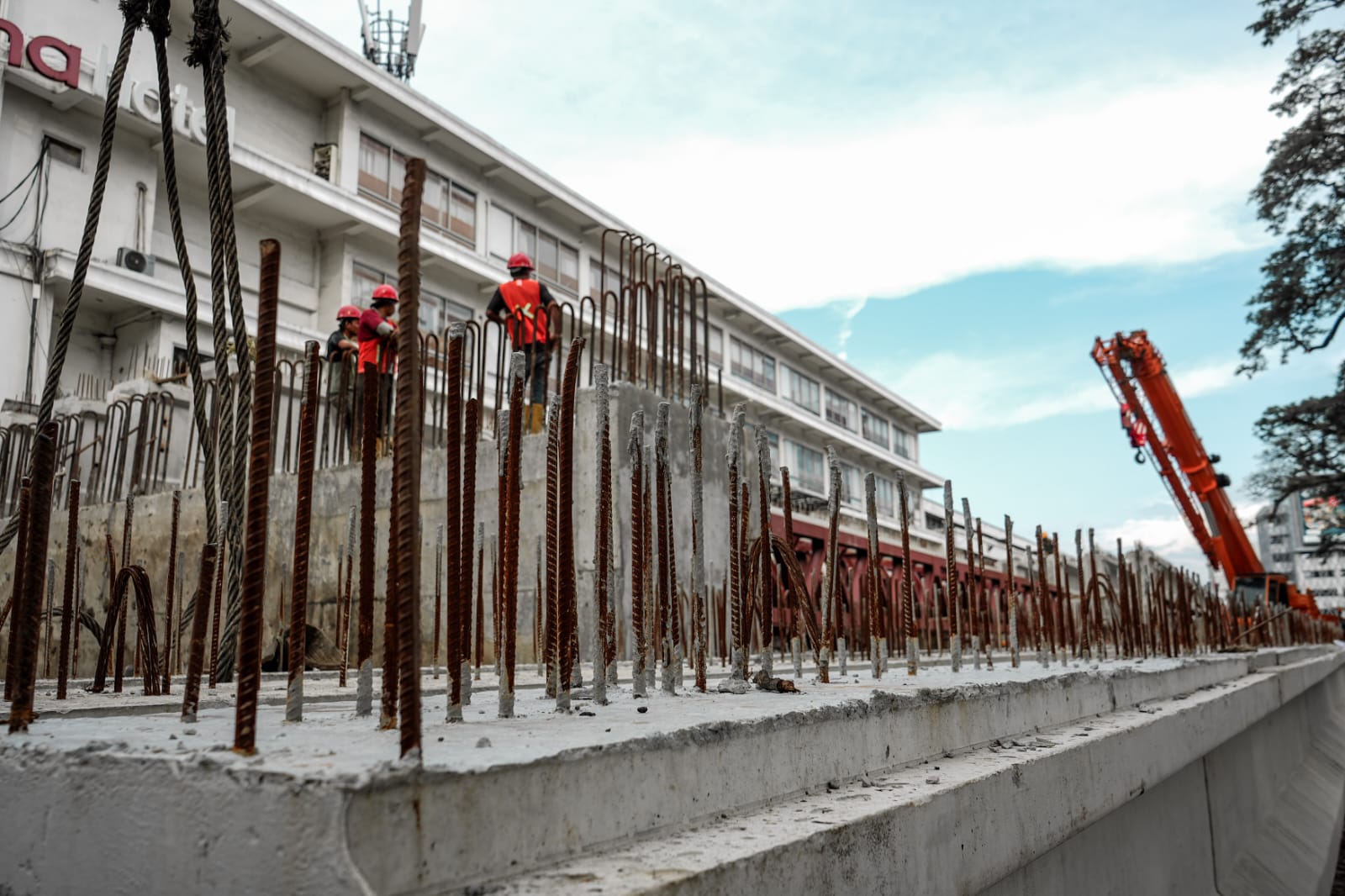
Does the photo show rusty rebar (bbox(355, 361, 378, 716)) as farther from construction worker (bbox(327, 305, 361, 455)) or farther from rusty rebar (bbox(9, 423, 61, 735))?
construction worker (bbox(327, 305, 361, 455))

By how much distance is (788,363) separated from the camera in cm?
3475

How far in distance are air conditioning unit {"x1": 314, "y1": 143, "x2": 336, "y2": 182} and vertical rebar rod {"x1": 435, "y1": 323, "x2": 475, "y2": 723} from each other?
18204mm

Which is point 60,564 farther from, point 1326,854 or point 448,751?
point 1326,854

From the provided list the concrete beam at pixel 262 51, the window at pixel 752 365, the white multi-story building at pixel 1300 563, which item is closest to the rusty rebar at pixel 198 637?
the concrete beam at pixel 262 51

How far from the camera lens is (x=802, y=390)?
117ft

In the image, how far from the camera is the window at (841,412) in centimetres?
3766

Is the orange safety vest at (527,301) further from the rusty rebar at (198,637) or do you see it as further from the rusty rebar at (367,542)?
the rusty rebar at (198,637)

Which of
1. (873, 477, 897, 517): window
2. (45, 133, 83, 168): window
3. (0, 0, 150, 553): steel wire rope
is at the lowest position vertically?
(0, 0, 150, 553): steel wire rope

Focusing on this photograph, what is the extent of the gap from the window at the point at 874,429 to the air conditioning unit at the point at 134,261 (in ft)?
99.2

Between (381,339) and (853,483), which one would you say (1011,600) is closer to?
A: (381,339)

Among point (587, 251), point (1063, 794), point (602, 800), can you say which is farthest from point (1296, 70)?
point (602, 800)

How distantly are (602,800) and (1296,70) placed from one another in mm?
22398

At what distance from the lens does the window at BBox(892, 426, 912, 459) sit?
4381 cm

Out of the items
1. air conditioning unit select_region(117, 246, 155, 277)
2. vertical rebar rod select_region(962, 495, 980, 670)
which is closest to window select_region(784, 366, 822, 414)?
air conditioning unit select_region(117, 246, 155, 277)
